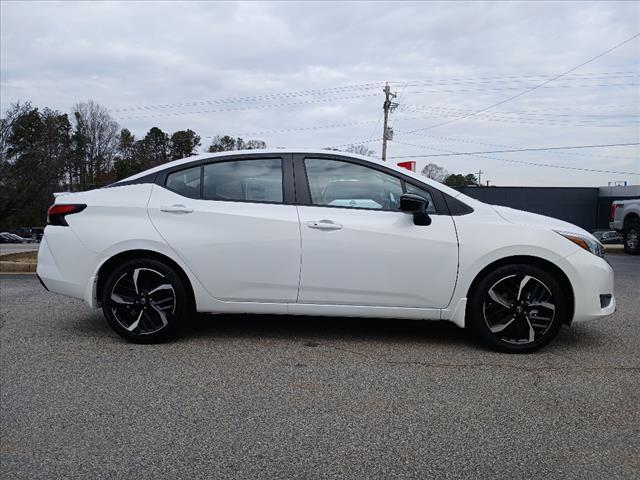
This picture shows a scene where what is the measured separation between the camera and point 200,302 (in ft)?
14.2

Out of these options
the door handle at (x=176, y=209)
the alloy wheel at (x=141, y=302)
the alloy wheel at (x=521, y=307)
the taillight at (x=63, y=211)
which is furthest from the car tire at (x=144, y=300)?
the alloy wheel at (x=521, y=307)

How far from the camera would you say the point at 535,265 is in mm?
4129

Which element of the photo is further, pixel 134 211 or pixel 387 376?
pixel 134 211

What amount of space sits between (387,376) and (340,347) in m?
0.71

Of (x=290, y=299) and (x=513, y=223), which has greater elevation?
(x=513, y=223)

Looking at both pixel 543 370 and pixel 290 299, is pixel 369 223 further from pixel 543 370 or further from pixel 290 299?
pixel 543 370

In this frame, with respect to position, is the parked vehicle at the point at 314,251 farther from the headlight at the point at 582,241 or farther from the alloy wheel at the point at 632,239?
the alloy wheel at the point at 632,239

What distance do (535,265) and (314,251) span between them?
1712 millimetres

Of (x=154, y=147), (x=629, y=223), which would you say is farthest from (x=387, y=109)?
(x=154, y=147)

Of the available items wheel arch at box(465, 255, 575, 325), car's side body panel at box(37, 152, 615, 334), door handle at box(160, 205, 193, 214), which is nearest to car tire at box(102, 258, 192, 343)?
car's side body panel at box(37, 152, 615, 334)

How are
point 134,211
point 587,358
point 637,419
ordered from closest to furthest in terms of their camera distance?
point 637,419 → point 587,358 → point 134,211

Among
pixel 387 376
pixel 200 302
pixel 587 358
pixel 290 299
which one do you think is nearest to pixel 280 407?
pixel 387 376

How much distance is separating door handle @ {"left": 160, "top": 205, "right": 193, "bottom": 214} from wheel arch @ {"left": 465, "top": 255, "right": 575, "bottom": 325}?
2.32 metres

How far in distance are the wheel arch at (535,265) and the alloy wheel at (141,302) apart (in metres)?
2.39
